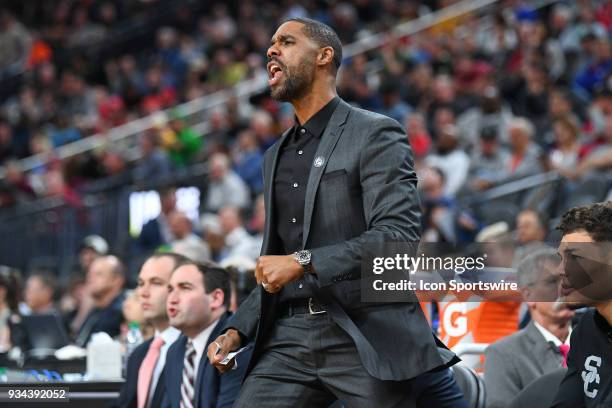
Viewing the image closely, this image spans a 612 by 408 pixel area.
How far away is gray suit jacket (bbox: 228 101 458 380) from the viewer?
3.80 metres

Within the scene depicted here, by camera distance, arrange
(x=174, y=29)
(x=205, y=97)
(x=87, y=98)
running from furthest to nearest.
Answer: (x=174, y=29) → (x=87, y=98) → (x=205, y=97)

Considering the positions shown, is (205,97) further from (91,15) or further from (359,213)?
(359,213)

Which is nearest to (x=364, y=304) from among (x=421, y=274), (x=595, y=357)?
(x=421, y=274)

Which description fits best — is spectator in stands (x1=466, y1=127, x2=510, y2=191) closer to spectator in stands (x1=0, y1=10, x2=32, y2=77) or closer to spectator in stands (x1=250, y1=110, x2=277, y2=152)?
spectator in stands (x1=250, y1=110, x2=277, y2=152)

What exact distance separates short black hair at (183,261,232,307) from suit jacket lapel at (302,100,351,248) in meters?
1.88

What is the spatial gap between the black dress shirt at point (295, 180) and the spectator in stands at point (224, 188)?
886 centimetres

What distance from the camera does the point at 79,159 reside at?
16.2 meters

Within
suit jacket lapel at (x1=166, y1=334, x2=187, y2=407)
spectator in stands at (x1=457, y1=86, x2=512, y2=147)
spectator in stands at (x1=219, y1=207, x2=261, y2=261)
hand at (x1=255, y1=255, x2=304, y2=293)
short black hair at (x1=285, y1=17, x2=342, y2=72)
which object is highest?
spectator in stands at (x1=457, y1=86, x2=512, y2=147)

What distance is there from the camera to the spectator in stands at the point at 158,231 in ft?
43.5

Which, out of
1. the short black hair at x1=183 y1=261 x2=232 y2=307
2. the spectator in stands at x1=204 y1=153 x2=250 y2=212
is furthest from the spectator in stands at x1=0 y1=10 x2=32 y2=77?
the short black hair at x1=183 y1=261 x2=232 y2=307

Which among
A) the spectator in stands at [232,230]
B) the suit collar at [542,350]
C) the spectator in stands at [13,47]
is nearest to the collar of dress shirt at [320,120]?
the suit collar at [542,350]

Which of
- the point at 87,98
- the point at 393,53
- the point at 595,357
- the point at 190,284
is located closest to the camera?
the point at 595,357

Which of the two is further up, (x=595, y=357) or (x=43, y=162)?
(x=43, y=162)

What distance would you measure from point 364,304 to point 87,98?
1580 centimetres
